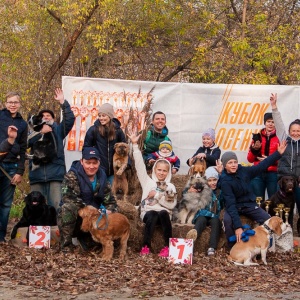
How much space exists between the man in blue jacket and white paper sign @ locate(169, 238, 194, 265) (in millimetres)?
870

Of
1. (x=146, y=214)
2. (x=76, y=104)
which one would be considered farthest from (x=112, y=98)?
(x=146, y=214)

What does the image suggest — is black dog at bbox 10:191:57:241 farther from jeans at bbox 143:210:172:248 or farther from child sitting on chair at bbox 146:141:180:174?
child sitting on chair at bbox 146:141:180:174

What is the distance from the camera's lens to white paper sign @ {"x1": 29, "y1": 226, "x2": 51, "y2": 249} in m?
9.26

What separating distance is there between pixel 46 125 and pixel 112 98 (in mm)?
2383

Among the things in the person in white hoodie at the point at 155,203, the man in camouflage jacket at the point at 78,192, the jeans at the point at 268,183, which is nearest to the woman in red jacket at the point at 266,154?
the jeans at the point at 268,183

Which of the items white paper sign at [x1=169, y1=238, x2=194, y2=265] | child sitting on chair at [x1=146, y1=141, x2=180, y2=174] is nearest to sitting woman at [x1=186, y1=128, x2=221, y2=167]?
child sitting on chair at [x1=146, y1=141, x2=180, y2=174]

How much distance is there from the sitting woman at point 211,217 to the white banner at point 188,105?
82.4 inches

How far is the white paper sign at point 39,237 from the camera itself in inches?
364

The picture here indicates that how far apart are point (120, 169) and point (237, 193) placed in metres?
1.92

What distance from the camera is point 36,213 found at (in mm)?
9758

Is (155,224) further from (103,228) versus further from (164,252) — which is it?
(103,228)

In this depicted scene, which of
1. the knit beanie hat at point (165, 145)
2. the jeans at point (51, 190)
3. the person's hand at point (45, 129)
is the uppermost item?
the person's hand at point (45, 129)

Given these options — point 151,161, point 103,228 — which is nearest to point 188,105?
point 151,161

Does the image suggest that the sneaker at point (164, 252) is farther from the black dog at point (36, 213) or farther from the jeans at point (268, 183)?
the jeans at point (268, 183)
